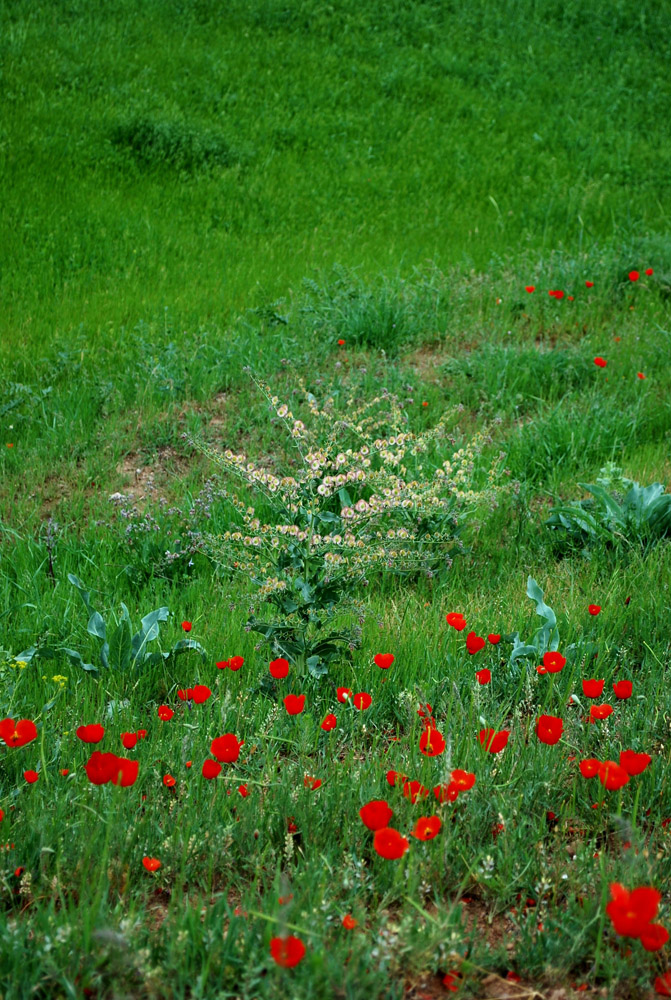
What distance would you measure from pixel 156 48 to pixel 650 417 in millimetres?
9682

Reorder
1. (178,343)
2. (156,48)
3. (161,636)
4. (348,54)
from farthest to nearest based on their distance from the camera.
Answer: (348,54) → (156,48) → (178,343) → (161,636)

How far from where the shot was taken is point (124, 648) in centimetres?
270

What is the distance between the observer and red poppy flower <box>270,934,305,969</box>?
3.94 ft

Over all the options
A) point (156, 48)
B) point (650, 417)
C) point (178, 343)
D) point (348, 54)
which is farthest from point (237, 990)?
point (348, 54)

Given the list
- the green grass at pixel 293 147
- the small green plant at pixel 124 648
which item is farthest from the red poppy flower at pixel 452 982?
the green grass at pixel 293 147

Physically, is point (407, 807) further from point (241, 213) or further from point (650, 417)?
point (241, 213)

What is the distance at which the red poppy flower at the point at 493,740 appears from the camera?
1838 mm

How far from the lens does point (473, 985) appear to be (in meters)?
1.53

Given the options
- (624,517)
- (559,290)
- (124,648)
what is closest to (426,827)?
(124,648)

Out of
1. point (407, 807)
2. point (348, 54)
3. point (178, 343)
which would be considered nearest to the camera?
point (407, 807)

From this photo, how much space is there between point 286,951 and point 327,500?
2949mm

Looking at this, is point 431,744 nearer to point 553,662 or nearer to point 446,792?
point 446,792

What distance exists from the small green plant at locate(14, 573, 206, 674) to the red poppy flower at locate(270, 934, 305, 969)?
154 cm

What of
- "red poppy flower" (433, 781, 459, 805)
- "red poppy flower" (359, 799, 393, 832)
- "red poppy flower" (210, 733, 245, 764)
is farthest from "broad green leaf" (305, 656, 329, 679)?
"red poppy flower" (359, 799, 393, 832)
